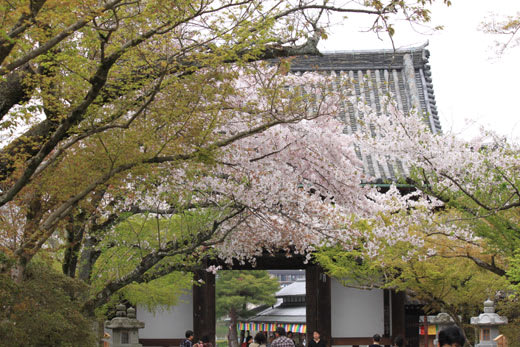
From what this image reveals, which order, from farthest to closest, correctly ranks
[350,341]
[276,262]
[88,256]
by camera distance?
[276,262], [350,341], [88,256]

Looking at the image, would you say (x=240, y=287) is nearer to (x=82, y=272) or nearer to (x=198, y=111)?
(x=82, y=272)

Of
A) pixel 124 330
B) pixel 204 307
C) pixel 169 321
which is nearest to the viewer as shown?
pixel 124 330

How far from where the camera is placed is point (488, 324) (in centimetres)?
1794

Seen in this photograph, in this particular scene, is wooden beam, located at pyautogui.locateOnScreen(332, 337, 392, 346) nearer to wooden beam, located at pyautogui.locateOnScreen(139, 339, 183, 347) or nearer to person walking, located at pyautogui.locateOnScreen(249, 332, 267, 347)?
wooden beam, located at pyautogui.locateOnScreen(139, 339, 183, 347)

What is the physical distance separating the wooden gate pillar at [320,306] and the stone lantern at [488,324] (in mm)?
4369

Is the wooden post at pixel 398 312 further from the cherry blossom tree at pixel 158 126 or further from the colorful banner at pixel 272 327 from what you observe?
the colorful banner at pixel 272 327

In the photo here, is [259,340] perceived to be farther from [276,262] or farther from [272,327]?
[272,327]

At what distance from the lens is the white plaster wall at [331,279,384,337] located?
21.4 metres

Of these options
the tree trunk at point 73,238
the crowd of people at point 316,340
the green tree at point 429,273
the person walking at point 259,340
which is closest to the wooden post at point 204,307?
the green tree at point 429,273

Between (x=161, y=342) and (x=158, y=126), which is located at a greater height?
(x=158, y=126)

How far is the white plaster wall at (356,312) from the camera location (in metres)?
21.4

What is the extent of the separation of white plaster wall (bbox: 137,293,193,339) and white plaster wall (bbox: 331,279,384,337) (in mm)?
4336

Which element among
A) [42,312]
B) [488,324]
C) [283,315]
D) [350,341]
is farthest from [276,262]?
[283,315]

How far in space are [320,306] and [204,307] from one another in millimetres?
3401
